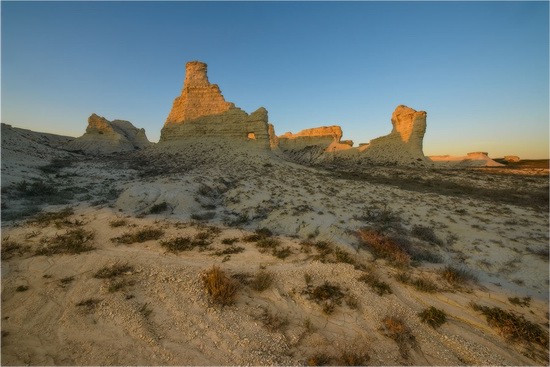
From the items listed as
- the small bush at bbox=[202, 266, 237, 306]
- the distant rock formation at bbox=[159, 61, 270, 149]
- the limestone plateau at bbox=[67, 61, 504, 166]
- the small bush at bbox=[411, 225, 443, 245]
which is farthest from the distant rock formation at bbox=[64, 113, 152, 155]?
the small bush at bbox=[411, 225, 443, 245]

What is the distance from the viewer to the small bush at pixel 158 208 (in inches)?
403

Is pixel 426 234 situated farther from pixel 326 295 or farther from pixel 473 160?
pixel 473 160

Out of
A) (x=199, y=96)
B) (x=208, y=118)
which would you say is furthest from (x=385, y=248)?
(x=199, y=96)

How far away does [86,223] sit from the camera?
27.5 ft

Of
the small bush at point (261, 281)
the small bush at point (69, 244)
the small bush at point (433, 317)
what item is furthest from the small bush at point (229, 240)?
the small bush at point (433, 317)

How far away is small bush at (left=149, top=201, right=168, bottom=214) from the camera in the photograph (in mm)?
10232

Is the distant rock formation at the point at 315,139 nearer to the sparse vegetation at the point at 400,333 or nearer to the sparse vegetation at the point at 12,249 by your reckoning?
the sparse vegetation at the point at 400,333

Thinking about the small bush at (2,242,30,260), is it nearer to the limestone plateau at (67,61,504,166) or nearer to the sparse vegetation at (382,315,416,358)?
the sparse vegetation at (382,315,416,358)

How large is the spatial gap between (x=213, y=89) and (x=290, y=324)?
27962mm

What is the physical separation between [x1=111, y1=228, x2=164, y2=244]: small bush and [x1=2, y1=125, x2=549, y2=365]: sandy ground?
248 millimetres

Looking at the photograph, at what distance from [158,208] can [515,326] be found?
11054mm

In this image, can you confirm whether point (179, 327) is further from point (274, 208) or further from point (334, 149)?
point (334, 149)

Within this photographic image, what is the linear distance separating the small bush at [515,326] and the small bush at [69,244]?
9199 mm

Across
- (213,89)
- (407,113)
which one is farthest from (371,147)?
(213,89)
